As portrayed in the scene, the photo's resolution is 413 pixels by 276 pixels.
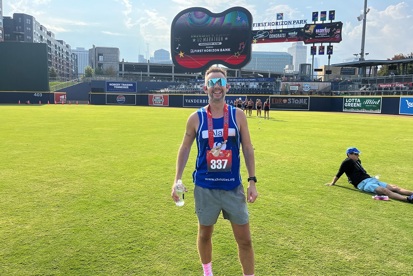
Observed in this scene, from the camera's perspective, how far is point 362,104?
39.0 meters

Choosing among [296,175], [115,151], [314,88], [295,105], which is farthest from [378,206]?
[314,88]

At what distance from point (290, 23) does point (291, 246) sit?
5348cm

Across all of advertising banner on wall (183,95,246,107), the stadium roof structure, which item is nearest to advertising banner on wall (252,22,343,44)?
the stadium roof structure

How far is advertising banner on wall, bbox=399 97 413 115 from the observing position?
33.7 meters

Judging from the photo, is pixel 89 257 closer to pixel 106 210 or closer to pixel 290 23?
pixel 106 210

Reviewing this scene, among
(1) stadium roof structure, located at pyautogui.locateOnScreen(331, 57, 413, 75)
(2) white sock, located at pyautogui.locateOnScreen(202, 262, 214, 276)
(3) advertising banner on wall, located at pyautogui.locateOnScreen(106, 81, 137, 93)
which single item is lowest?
(2) white sock, located at pyautogui.locateOnScreen(202, 262, 214, 276)

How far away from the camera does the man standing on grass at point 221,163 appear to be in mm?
3068

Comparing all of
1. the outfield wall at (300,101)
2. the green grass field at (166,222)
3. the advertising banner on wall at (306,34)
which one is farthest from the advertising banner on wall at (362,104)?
the green grass field at (166,222)

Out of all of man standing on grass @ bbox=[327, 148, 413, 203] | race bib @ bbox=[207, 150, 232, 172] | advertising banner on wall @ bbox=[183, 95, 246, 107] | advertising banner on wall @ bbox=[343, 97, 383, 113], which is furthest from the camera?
advertising banner on wall @ bbox=[183, 95, 246, 107]

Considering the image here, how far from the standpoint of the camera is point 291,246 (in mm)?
4137

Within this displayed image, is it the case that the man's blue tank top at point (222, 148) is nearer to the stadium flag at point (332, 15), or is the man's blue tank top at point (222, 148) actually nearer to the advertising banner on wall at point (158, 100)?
the advertising banner on wall at point (158, 100)

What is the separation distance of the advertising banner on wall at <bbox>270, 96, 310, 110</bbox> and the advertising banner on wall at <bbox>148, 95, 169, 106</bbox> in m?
17.4

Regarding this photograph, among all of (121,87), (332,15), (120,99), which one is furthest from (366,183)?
(121,87)

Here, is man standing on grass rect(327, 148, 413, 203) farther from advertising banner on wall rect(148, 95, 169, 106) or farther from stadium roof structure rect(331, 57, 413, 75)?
stadium roof structure rect(331, 57, 413, 75)
